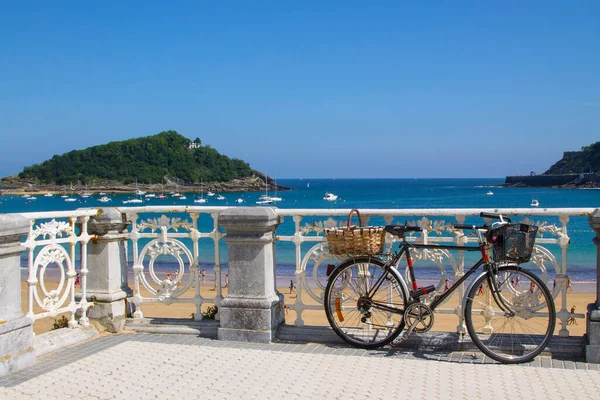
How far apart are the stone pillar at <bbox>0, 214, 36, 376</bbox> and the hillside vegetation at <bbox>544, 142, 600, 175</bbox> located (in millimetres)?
146849

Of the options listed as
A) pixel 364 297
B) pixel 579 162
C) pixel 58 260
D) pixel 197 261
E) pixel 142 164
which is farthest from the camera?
pixel 142 164

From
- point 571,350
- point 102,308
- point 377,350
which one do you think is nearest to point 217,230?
point 102,308

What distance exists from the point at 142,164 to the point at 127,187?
405 inches

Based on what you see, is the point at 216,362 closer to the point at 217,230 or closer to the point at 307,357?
the point at 307,357

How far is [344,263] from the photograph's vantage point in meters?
5.47

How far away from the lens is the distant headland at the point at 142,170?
143500 mm

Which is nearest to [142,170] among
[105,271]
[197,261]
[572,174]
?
[572,174]

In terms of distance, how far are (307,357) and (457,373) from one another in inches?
51.6

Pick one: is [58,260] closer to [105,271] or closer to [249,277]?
[105,271]

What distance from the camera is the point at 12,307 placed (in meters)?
5.13

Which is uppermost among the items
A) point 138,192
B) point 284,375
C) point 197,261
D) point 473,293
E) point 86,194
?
point 197,261

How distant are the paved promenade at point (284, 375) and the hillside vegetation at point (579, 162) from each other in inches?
5720

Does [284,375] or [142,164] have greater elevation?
[142,164]

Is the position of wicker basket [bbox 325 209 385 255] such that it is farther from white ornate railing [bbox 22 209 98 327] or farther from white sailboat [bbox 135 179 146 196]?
white sailboat [bbox 135 179 146 196]
